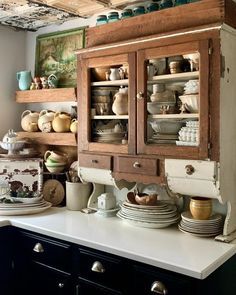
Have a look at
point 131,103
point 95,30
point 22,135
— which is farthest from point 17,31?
point 131,103

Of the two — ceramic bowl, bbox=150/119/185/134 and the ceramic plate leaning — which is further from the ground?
ceramic bowl, bbox=150/119/185/134

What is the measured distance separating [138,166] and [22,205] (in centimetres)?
84

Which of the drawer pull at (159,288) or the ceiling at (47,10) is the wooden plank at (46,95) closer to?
the ceiling at (47,10)

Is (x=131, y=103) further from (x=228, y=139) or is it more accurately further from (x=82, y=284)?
(x=82, y=284)

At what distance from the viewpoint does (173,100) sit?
78.6 inches

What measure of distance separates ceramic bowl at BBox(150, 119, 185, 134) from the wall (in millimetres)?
1447

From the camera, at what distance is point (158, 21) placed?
1.98 m

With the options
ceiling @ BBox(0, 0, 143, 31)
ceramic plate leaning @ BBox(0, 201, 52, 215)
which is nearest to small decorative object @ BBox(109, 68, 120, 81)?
ceiling @ BBox(0, 0, 143, 31)

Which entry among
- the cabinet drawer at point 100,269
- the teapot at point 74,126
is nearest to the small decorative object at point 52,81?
the teapot at point 74,126

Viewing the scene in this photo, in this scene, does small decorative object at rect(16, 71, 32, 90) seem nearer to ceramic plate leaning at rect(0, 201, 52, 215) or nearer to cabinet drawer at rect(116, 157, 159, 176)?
ceramic plate leaning at rect(0, 201, 52, 215)

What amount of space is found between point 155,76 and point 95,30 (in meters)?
0.49

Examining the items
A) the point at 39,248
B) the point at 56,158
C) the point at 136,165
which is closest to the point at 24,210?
the point at 39,248

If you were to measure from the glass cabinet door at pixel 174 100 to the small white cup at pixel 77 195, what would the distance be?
2.09 ft

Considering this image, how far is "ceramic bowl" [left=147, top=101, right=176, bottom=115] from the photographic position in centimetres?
199
